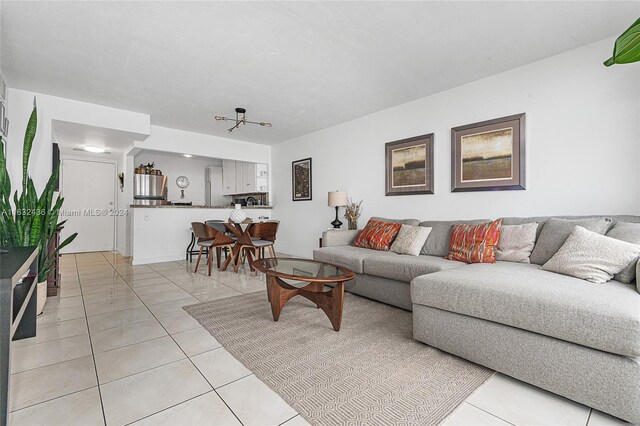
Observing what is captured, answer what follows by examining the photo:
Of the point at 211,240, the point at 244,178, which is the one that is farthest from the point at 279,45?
the point at 244,178

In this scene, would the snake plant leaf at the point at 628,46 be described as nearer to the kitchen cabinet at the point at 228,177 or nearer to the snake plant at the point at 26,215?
the snake plant at the point at 26,215

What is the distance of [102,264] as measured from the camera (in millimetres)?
5066

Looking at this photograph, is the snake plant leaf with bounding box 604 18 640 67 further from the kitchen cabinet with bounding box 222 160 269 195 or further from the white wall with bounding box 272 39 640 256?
the kitchen cabinet with bounding box 222 160 269 195

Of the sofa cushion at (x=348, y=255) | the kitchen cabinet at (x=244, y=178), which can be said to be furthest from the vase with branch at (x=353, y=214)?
the kitchen cabinet at (x=244, y=178)

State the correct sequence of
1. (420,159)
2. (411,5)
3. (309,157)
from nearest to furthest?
(411,5) → (420,159) → (309,157)

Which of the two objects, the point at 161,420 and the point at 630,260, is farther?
the point at 630,260

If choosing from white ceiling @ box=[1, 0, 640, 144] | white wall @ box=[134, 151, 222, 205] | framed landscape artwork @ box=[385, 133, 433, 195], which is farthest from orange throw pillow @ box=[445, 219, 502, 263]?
white wall @ box=[134, 151, 222, 205]

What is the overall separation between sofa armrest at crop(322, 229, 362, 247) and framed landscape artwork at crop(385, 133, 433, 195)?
0.87 meters

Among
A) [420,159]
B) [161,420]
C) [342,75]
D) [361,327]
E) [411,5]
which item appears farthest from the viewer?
[420,159]

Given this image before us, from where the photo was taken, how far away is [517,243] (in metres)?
2.58

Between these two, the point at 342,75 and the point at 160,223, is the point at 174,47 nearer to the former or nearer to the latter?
the point at 342,75

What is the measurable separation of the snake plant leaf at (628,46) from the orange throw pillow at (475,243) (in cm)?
169

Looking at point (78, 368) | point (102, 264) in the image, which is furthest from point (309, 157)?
point (78, 368)

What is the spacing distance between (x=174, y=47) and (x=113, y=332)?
2478mm
